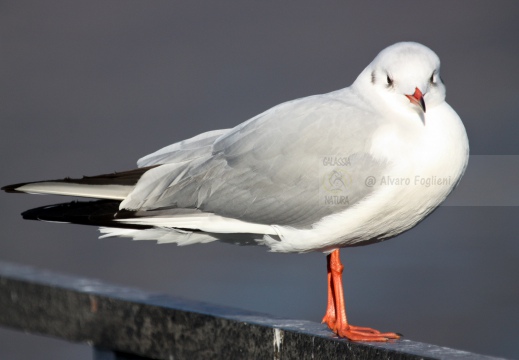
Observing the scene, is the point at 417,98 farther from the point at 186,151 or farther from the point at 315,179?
the point at 186,151

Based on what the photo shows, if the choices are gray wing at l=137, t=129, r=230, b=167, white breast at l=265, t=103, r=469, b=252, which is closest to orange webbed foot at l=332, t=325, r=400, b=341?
white breast at l=265, t=103, r=469, b=252

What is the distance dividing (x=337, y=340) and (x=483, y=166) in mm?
6358

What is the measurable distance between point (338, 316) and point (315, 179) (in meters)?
0.51

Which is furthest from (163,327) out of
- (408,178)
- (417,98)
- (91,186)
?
(417,98)

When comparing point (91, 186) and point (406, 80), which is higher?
point (406, 80)

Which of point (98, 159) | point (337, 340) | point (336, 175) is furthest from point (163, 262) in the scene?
point (337, 340)

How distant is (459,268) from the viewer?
7957 mm

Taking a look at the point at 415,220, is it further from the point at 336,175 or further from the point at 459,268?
the point at 459,268

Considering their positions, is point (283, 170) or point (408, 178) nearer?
point (408, 178)

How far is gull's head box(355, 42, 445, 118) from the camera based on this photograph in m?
3.72

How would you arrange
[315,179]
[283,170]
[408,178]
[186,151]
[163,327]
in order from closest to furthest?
[163,327] < [408,178] < [315,179] < [283,170] < [186,151]

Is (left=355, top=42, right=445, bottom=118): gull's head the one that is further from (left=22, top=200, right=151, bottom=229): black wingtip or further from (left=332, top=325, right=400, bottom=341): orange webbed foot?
(left=22, top=200, right=151, bottom=229): black wingtip

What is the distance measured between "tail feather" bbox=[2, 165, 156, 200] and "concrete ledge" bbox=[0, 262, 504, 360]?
33cm

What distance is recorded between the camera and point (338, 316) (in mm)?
3906
